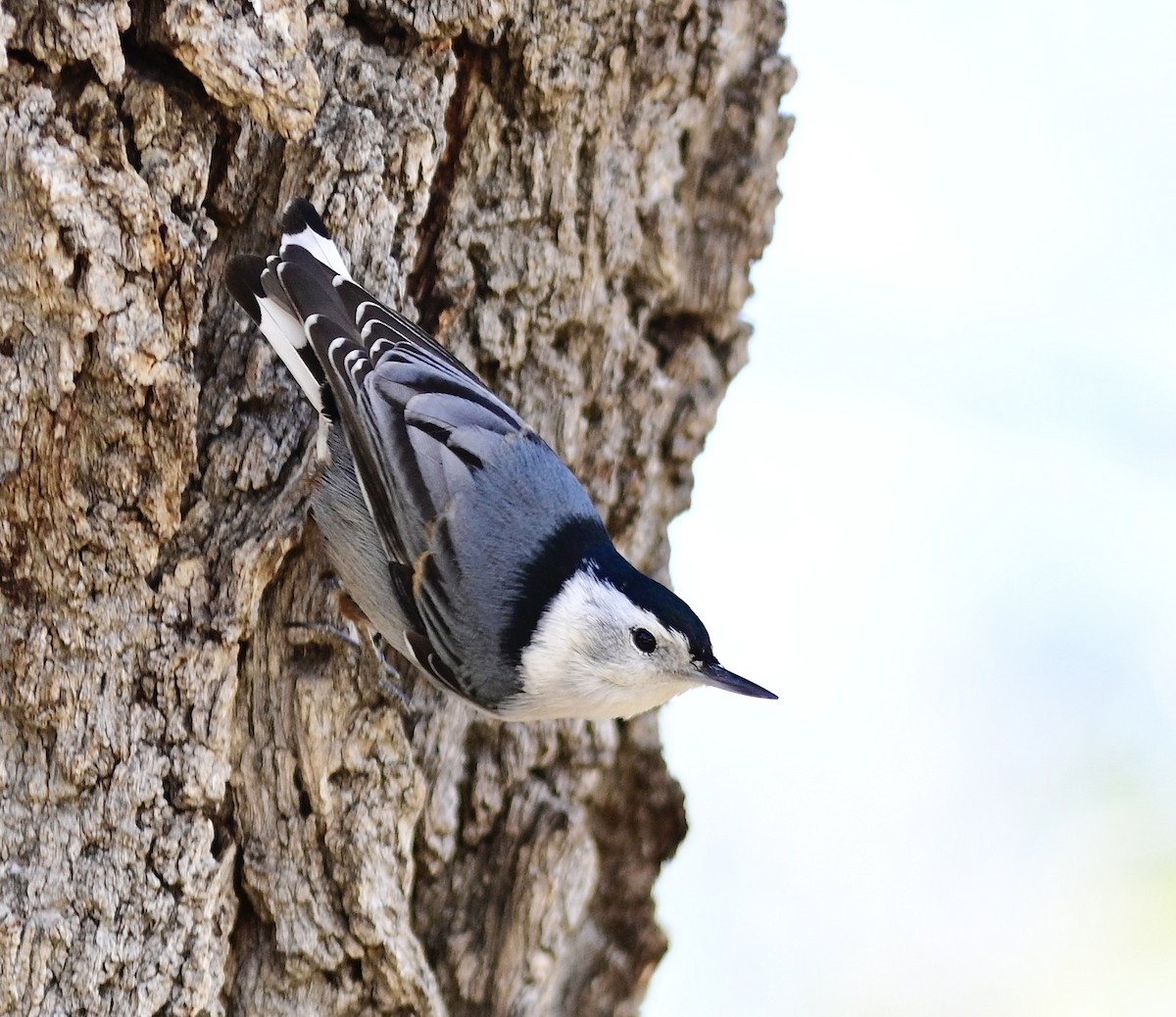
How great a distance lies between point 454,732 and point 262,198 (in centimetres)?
96

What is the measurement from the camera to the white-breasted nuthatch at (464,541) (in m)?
2.11

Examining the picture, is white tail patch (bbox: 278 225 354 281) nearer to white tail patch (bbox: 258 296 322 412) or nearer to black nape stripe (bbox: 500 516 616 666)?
white tail patch (bbox: 258 296 322 412)

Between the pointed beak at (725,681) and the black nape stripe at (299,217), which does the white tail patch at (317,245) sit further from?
the pointed beak at (725,681)

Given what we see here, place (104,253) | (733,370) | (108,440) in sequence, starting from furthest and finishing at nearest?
(733,370), (108,440), (104,253)

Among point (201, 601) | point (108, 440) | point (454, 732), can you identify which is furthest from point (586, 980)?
point (108, 440)

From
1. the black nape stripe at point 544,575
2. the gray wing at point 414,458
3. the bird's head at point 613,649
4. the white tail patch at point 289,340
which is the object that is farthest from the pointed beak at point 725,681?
the white tail patch at point 289,340

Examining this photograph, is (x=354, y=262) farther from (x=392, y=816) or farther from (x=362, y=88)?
(x=392, y=816)

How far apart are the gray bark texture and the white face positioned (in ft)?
0.86

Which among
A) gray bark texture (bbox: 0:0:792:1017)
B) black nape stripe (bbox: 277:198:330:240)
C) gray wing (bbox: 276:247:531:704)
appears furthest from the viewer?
gray wing (bbox: 276:247:531:704)

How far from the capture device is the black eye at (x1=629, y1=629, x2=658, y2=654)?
2.19m

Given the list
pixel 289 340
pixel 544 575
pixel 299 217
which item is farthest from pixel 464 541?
pixel 299 217

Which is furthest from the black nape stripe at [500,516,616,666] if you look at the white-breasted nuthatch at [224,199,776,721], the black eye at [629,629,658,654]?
the black eye at [629,629,658,654]

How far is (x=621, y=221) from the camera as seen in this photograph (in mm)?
2496

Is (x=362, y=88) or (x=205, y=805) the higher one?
(x=362, y=88)
